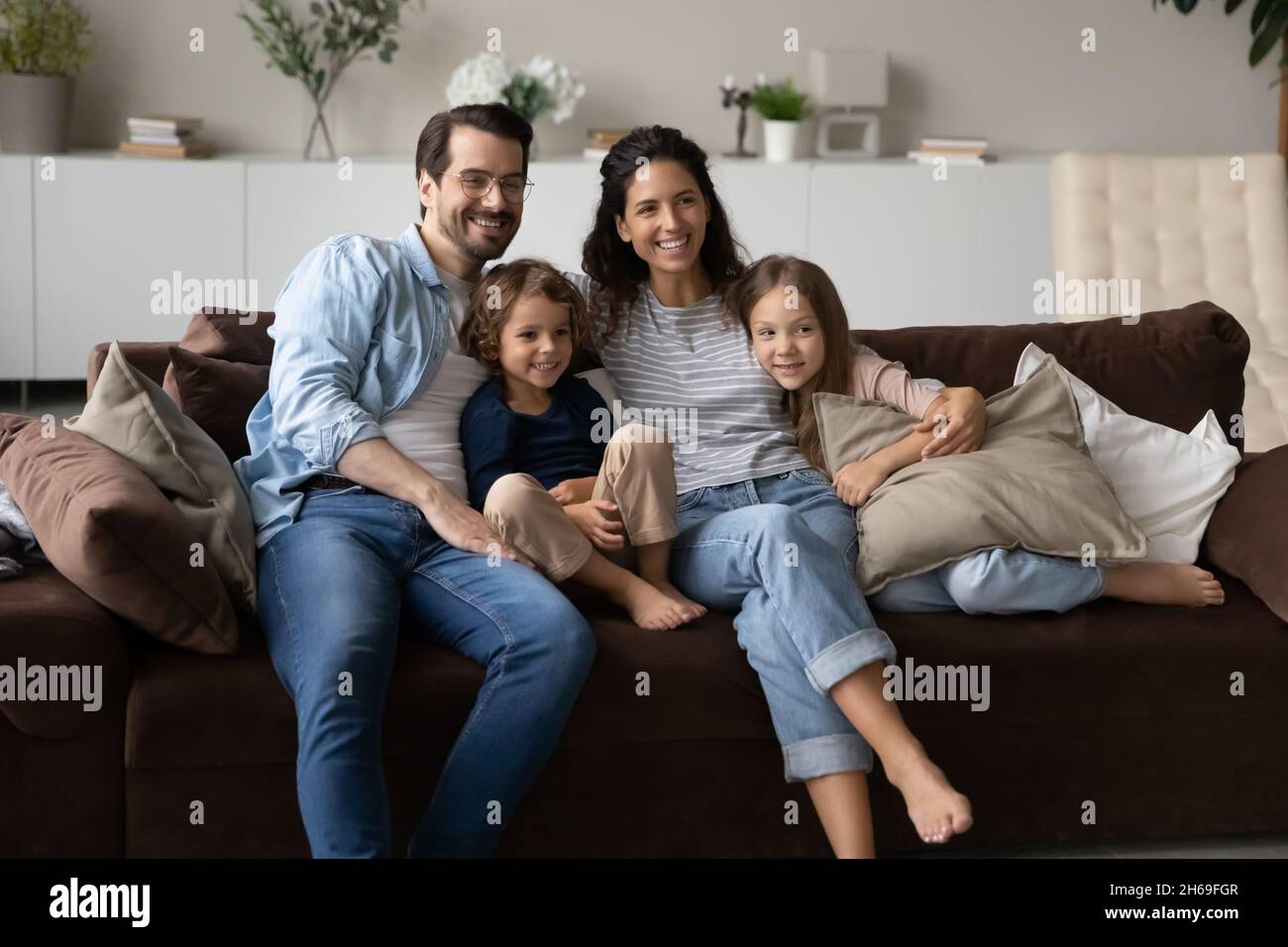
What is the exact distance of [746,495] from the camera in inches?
90.0

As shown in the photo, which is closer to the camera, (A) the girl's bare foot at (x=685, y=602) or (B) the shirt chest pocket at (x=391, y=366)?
(A) the girl's bare foot at (x=685, y=602)

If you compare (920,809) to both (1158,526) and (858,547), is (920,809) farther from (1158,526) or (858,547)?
(1158,526)

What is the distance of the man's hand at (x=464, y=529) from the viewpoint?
6.71 ft

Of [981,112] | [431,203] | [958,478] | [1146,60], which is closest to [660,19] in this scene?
[981,112]

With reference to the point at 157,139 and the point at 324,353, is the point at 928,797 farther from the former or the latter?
the point at 157,139

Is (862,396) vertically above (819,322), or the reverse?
(819,322)

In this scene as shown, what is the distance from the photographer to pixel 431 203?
2.35 meters

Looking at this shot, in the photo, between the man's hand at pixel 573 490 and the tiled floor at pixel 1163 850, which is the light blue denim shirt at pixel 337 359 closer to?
the man's hand at pixel 573 490

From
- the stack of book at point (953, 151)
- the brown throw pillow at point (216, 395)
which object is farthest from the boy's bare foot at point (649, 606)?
the stack of book at point (953, 151)

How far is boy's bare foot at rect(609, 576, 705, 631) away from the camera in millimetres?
2035

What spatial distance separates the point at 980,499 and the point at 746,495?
→ 0.36 meters

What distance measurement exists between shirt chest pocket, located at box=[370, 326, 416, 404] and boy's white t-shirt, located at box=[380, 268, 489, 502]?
0.03m

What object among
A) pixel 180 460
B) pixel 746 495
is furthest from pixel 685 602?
pixel 180 460

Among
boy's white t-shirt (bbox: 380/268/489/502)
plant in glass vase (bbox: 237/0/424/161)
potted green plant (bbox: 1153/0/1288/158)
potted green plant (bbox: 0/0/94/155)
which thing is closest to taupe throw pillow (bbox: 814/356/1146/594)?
boy's white t-shirt (bbox: 380/268/489/502)
